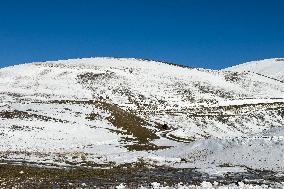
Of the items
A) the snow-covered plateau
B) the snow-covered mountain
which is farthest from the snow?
the snow-covered mountain

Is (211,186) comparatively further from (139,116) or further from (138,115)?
(138,115)

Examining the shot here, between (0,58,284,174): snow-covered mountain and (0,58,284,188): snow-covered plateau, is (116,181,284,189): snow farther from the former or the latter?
(0,58,284,174): snow-covered mountain

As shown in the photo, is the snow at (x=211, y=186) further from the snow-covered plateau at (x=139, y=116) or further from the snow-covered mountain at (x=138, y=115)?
the snow-covered mountain at (x=138, y=115)

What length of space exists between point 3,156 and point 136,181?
16618 millimetres

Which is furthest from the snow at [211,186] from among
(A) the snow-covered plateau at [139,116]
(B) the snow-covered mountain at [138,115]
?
(B) the snow-covered mountain at [138,115]

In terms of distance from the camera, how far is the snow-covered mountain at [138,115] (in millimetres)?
40531

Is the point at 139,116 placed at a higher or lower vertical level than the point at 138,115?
lower

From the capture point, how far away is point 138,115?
300 feet

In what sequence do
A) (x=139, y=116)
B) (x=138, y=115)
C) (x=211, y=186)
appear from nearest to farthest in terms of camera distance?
(x=211, y=186) → (x=139, y=116) → (x=138, y=115)

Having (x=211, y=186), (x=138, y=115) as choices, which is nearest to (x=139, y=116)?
(x=138, y=115)

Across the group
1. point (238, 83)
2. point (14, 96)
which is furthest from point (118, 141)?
point (238, 83)

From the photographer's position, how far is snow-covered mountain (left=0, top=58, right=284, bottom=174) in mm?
40531

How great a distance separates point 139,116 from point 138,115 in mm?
1518

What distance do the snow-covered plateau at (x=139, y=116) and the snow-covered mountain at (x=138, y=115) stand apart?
0.14 metres
